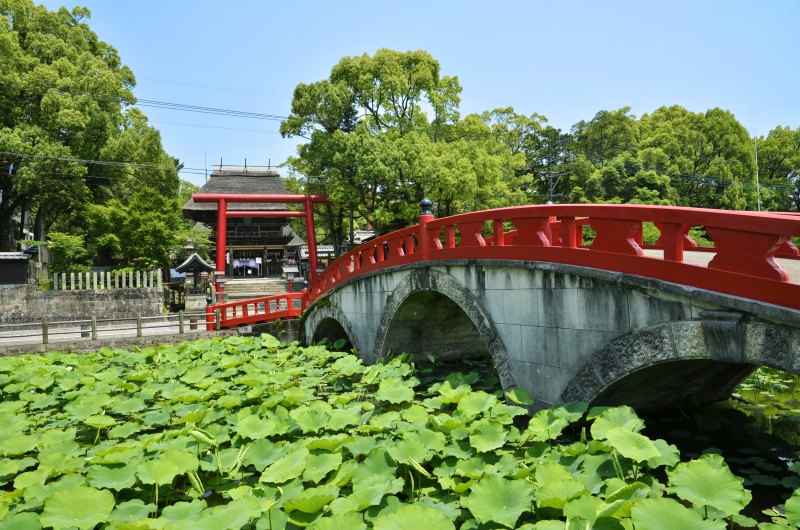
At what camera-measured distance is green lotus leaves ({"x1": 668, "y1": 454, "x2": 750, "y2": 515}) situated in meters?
3.15

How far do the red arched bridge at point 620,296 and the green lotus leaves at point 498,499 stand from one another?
189cm

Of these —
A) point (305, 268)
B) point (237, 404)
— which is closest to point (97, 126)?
point (305, 268)

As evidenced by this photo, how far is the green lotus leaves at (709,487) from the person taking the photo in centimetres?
315

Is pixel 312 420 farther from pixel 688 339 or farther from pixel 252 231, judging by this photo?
pixel 252 231

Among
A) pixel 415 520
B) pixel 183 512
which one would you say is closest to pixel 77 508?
pixel 183 512

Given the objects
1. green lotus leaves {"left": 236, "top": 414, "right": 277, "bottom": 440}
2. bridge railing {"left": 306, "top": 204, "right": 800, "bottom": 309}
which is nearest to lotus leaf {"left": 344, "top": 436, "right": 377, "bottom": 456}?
green lotus leaves {"left": 236, "top": 414, "right": 277, "bottom": 440}

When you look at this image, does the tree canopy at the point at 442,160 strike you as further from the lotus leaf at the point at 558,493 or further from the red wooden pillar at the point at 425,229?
the lotus leaf at the point at 558,493

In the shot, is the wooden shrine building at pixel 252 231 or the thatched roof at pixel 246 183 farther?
the wooden shrine building at pixel 252 231

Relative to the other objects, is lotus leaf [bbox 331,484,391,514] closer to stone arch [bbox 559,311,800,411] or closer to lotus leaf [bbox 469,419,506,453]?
lotus leaf [bbox 469,419,506,453]

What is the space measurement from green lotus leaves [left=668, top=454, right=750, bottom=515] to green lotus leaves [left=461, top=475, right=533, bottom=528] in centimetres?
95

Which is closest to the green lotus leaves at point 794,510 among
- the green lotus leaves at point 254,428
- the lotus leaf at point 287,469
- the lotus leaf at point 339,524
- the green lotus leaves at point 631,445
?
the green lotus leaves at point 631,445

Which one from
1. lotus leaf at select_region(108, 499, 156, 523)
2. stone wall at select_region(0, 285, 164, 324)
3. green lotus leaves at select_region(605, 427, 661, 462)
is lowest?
lotus leaf at select_region(108, 499, 156, 523)

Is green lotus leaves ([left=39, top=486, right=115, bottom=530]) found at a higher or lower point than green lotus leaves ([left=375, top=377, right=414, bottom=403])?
lower

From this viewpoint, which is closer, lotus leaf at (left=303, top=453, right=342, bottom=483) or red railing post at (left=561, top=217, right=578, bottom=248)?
lotus leaf at (left=303, top=453, right=342, bottom=483)
